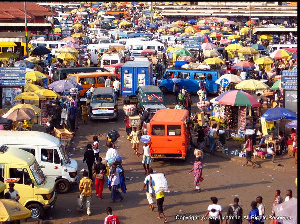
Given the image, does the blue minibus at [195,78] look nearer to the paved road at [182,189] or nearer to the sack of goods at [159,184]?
the paved road at [182,189]

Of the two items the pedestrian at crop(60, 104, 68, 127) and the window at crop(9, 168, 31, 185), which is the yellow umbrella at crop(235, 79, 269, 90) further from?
the window at crop(9, 168, 31, 185)

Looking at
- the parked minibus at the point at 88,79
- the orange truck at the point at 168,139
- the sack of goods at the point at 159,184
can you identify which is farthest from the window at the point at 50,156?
the parked minibus at the point at 88,79

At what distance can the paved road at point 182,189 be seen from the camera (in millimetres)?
14078

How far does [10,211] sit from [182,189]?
21.9ft

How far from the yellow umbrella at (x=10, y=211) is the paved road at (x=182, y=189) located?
9.73 ft

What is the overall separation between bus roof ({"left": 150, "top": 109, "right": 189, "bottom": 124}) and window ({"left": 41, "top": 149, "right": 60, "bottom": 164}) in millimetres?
4046

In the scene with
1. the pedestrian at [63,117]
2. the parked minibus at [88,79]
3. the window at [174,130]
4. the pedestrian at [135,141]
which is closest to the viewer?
the window at [174,130]

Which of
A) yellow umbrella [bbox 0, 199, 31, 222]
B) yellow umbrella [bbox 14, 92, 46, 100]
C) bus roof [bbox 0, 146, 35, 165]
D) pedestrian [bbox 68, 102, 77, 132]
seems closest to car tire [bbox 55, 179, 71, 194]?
bus roof [bbox 0, 146, 35, 165]

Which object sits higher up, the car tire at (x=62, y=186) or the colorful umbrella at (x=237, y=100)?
the colorful umbrella at (x=237, y=100)

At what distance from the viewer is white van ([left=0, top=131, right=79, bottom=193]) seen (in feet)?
49.5

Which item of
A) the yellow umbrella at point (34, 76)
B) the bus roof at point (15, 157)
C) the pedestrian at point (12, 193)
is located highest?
the yellow umbrella at point (34, 76)

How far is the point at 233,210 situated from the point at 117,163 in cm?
426

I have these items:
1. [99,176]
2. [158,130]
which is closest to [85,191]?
[99,176]

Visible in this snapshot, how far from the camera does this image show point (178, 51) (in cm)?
3984
